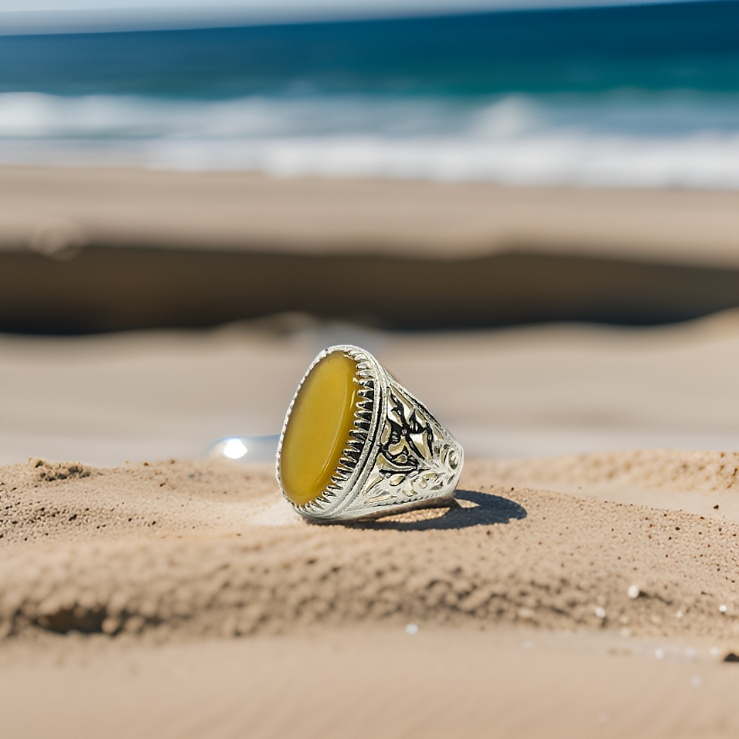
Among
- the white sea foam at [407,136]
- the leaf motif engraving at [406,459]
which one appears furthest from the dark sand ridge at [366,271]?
the leaf motif engraving at [406,459]

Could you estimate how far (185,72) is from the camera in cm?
1942

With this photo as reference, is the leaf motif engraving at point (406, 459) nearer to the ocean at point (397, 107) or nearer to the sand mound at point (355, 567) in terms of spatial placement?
the sand mound at point (355, 567)

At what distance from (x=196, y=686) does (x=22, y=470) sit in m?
1.33

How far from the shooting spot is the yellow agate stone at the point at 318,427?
7.12 ft

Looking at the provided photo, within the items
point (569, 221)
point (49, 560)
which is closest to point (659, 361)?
point (569, 221)

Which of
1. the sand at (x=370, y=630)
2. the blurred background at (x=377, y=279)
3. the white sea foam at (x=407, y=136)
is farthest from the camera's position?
the white sea foam at (x=407, y=136)

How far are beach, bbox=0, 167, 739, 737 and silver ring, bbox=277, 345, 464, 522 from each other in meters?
0.08

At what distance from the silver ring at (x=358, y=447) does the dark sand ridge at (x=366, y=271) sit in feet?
12.8

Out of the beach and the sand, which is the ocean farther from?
the sand

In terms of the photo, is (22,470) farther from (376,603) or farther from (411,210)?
(411,210)

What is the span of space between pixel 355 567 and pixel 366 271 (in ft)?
15.2

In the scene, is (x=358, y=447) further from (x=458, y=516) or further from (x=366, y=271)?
(x=366, y=271)

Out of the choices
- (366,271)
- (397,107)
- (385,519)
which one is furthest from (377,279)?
(397,107)

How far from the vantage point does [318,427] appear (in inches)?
88.2
